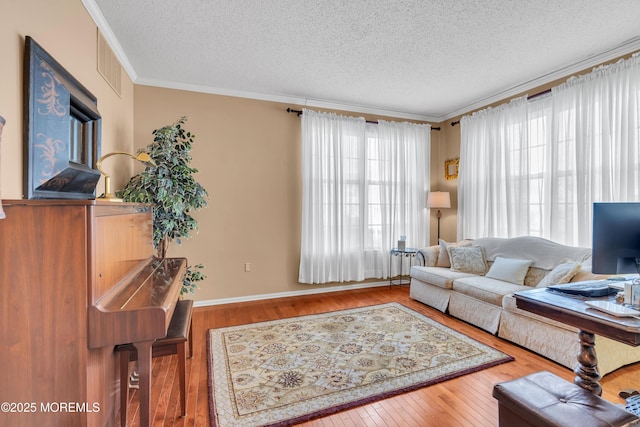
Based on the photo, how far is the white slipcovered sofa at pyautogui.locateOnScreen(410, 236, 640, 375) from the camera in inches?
93.0

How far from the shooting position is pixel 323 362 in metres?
2.42

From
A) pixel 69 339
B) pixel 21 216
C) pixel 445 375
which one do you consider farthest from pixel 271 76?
pixel 445 375

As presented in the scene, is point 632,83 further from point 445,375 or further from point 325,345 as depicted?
point 325,345

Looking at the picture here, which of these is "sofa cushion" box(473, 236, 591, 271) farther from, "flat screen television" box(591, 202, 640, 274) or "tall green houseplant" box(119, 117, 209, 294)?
"tall green houseplant" box(119, 117, 209, 294)

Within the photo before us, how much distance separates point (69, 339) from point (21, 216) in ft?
1.67

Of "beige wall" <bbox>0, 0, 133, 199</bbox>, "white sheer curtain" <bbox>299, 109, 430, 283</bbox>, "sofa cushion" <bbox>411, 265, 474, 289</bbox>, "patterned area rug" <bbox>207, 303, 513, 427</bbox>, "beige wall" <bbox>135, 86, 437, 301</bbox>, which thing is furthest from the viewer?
"white sheer curtain" <bbox>299, 109, 430, 283</bbox>

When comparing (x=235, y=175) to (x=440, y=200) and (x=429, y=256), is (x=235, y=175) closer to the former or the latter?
(x=429, y=256)

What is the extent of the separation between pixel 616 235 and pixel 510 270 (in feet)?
6.24

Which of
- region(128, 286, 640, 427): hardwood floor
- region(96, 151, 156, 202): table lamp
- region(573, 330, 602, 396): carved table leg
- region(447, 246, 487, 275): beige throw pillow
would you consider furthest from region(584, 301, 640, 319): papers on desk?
region(96, 151, 156, 202): table lamp

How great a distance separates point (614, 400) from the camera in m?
1.93

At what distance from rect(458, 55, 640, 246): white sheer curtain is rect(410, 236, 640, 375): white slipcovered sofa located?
331 mm

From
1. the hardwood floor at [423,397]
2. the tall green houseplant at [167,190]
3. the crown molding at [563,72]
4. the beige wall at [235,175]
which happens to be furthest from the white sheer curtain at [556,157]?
the tall green houseplant at [167,190]

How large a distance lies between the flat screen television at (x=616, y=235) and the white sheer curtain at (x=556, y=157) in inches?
67.7

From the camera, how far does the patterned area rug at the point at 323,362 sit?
75.2 inches
